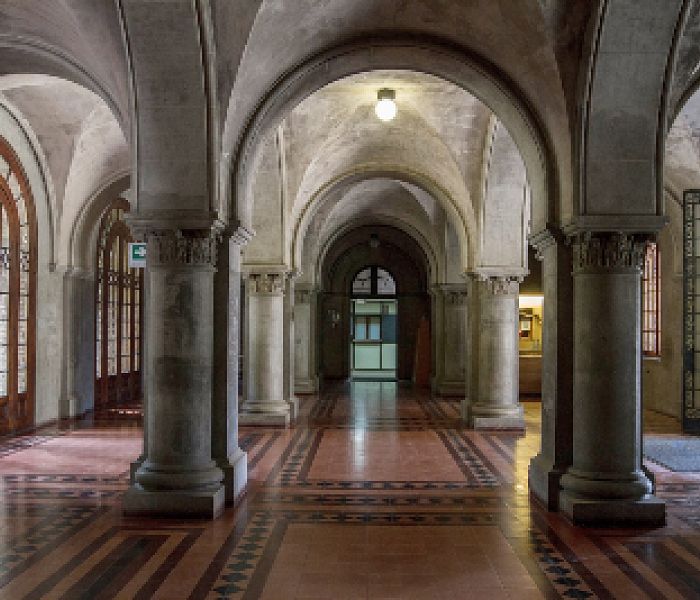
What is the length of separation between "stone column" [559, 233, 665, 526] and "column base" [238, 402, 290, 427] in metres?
7.22

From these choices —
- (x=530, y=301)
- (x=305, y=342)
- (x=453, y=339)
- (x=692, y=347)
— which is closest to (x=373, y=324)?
(x=305, y=342)

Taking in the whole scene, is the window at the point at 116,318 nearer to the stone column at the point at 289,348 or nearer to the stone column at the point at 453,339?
the stone column at the point at 289,348

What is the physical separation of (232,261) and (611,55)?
4.14m

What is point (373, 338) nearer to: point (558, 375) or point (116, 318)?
point (116, 318)

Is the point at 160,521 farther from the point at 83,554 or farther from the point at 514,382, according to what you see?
the point at 514,382

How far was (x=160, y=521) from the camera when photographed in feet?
22.6

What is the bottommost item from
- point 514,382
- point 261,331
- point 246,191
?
point 514,382

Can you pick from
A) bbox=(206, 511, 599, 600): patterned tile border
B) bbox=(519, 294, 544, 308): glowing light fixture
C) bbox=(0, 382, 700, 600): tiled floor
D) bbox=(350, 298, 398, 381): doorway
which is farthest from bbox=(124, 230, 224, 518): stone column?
bbox=(350, 298, 398, 381): doorway

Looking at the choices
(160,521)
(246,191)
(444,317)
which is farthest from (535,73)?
(444,317)

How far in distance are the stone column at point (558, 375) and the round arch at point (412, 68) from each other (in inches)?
20.0

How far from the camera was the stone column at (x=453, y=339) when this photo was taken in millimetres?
20031

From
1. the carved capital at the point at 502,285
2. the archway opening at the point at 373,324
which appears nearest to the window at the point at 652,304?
the carved capital at the point at 502,285

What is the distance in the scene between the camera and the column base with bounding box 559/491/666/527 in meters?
6.93

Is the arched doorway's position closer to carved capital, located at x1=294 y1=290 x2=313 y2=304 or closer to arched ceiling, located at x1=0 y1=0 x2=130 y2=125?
carved capital, located at x1=294 y1=290 x2=313 y2=304
